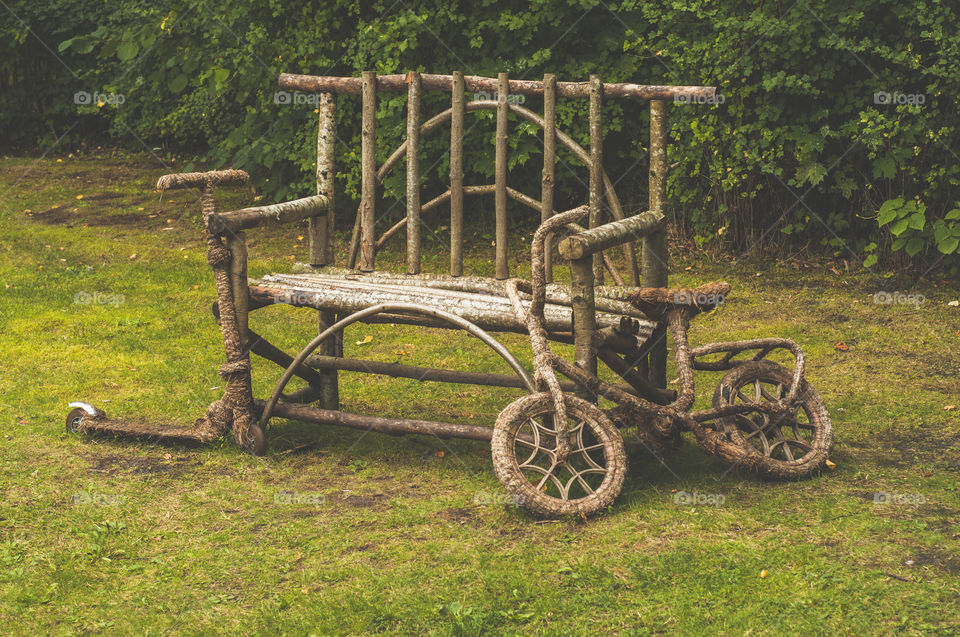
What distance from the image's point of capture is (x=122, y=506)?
369 centimetres

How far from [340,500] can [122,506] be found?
744 millimetres

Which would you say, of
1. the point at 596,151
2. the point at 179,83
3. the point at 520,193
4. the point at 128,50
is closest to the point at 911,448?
the point at 596,151

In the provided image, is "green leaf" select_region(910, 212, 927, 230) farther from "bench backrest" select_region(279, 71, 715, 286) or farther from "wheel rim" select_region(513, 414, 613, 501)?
"wheel rim" select_region(513, 414, 613, 501)

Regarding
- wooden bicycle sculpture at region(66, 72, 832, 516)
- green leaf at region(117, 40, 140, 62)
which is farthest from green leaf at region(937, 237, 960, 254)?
green leaf at region(117, 40, 140, 62)

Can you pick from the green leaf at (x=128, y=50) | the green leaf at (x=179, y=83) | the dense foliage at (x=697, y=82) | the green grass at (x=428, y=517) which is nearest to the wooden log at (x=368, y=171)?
the green grass at (x=428, y=517)

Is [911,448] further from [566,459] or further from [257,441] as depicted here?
[257,441]

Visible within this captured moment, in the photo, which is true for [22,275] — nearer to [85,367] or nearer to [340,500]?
[85,367]

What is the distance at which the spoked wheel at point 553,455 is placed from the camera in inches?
134

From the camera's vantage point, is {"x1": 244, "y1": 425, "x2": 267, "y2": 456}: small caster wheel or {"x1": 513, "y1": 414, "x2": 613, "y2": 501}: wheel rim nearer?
{"x1": 513, "y1": 414, "x2": 613, "y2": 501}: wheel rim

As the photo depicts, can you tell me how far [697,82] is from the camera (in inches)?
265

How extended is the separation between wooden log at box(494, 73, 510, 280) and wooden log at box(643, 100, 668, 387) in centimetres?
60

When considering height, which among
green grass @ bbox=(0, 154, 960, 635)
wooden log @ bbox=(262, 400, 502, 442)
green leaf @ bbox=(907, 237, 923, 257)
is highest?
green leaf @ bbox=(907, 237, 923, 257)

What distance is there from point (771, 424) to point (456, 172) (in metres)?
1.66

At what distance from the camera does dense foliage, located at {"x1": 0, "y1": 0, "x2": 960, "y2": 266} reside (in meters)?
6.14
